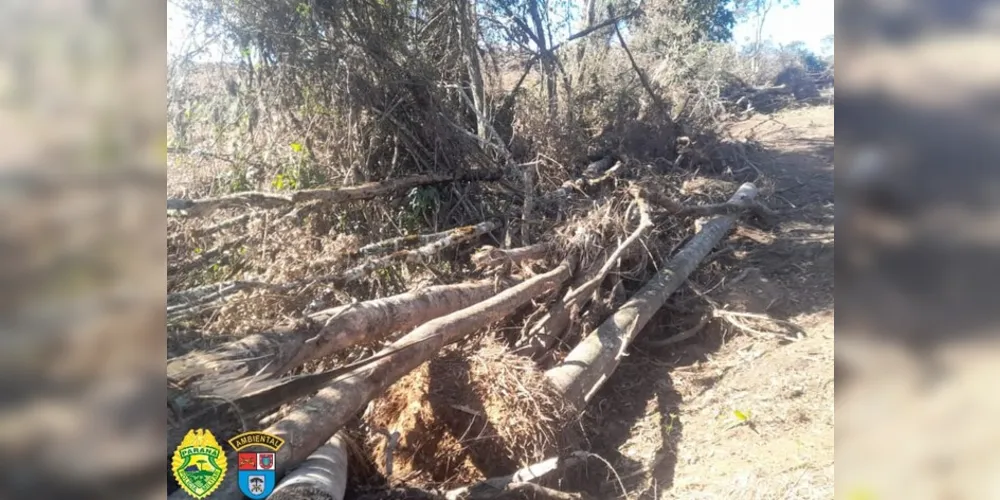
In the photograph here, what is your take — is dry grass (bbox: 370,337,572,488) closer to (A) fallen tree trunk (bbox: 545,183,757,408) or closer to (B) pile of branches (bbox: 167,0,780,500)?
(B) pile of branches (bbox: 167,0,780,500)

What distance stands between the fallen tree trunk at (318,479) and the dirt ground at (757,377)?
963mm

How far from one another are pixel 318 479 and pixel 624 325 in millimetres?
1776

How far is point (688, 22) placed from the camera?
276cm

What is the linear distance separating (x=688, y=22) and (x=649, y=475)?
6.58ft

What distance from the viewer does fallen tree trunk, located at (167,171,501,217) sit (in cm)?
246

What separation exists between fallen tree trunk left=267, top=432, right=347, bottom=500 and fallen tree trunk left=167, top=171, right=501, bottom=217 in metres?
1.05

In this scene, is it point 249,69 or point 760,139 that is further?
point 249,69

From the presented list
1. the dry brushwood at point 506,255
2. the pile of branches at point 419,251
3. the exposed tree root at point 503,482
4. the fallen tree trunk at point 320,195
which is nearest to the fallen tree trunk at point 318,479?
the pile of branches at point 419,251

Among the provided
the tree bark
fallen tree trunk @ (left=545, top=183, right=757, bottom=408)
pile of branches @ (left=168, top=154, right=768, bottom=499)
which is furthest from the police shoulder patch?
fallen tree trunk @ (left=545, top=183, right=757, bottom=408)

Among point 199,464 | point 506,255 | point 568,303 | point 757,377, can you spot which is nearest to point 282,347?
point 199,464
